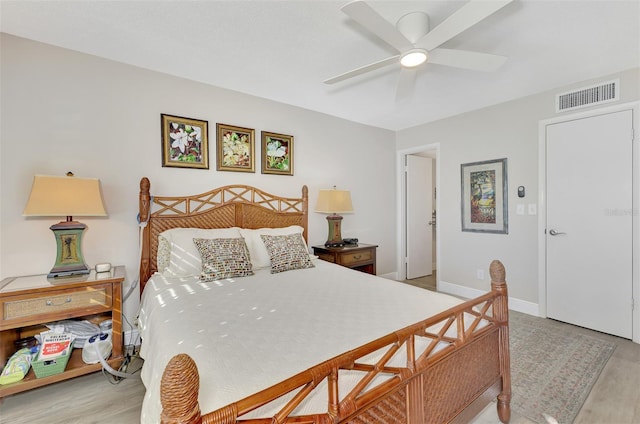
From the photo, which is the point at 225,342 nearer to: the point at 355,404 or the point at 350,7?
the point at 355,404

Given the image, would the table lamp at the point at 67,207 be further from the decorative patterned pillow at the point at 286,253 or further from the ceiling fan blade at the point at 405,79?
the ceiling fan blade at the point at 405,79

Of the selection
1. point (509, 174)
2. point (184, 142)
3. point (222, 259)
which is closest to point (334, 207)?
point (222, 259)

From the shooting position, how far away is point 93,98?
241cm

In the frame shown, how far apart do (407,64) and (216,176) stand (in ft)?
6.96

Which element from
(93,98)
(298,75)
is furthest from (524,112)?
(93,98)

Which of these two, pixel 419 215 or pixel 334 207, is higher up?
pixel 334 207

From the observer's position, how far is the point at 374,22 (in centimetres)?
155

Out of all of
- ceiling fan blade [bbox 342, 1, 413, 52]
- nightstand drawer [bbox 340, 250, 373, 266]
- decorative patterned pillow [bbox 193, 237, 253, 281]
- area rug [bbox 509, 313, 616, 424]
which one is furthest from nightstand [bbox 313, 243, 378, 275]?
ceiling fan blade [bbox 342, 1, 413, 52]

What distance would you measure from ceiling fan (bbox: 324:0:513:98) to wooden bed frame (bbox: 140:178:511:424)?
1.35m

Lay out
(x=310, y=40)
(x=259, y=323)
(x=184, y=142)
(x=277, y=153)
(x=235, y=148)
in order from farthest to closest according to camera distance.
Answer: (x=277, y=153) → (x=235, y=148) → (x=184, y=142) → (x=310, y=40) → (x=259, y=323)

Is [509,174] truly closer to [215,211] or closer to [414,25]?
[414,25]

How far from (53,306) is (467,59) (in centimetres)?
328

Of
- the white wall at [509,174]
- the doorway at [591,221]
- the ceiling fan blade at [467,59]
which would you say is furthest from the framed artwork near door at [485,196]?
the ceiling fan blade at [467,59]

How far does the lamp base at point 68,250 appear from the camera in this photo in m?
2.12
